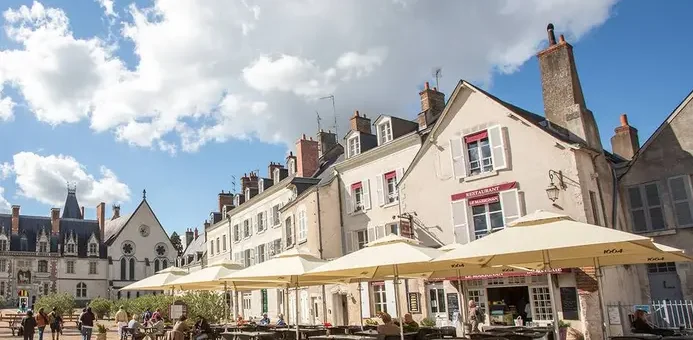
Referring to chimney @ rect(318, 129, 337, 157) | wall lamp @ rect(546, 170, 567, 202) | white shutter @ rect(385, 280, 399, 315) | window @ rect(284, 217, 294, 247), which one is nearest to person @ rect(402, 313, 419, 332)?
wall lamp @ rect(546, 170, 567, 202)

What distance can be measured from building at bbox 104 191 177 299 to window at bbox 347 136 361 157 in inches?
1792

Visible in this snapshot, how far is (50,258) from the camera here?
196 ft

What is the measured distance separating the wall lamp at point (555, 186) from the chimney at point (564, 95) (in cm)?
183

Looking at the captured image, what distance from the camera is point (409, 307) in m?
20.0

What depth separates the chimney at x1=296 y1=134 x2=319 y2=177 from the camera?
30.0 metres

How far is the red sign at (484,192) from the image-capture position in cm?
1729

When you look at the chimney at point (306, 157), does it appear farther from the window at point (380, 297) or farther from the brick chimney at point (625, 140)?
the brick chimney at point (625, 140)

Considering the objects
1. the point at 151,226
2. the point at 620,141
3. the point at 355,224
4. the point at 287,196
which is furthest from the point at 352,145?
the point at 151,226

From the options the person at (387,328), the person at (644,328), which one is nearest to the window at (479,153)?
the person at (644,328)

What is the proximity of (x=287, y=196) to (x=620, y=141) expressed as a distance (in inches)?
660

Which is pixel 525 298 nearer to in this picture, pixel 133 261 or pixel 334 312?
pixel 334 312

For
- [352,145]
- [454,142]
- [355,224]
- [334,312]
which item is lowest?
[334,312]

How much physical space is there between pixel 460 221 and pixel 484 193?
1.32 meters

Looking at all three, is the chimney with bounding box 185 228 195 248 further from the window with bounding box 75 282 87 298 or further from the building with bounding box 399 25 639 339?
the building with bounding box 399 25 639 339
